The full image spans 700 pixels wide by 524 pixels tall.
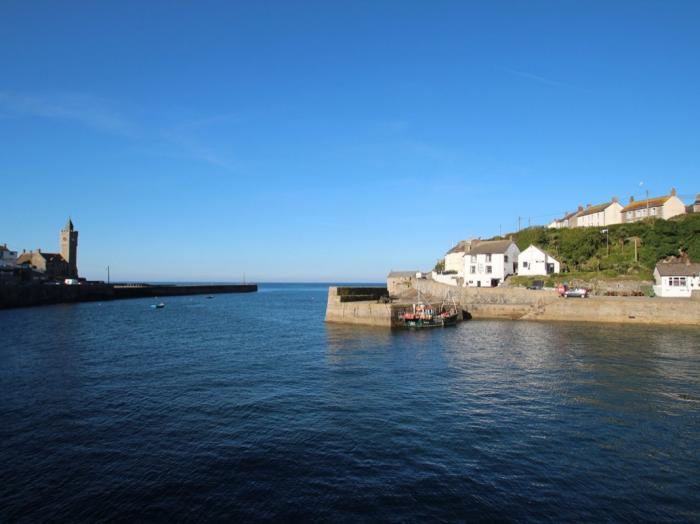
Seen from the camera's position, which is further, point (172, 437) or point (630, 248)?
point (630, 248)

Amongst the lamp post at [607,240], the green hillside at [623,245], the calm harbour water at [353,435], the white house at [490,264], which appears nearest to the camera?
the calm harbour water at [353,435]

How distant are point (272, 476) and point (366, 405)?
871cm

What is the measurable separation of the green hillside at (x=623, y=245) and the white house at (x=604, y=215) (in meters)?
8.29

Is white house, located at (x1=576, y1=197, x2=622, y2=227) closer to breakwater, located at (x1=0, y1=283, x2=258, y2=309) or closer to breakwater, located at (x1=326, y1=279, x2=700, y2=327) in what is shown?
breakwater, located at (x1=326, y1=279, x2=700, y2=327)

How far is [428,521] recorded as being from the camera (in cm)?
1271

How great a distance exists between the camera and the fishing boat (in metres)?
56.2

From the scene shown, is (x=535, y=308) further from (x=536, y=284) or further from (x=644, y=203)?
(x=644, y=203)

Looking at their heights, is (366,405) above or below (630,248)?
below

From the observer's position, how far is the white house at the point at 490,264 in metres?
81.4

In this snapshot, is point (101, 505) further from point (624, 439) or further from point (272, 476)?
point (624, 439)

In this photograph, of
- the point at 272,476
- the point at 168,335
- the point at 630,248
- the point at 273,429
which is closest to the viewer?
the point at 272,476

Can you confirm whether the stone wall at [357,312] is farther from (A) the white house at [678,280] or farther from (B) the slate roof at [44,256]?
(B) the slate roof at [44,256]

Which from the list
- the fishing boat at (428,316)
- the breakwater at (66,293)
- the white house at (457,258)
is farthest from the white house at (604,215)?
the breakwater at (66,293)

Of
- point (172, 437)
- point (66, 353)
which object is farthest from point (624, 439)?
point (66, 353)
